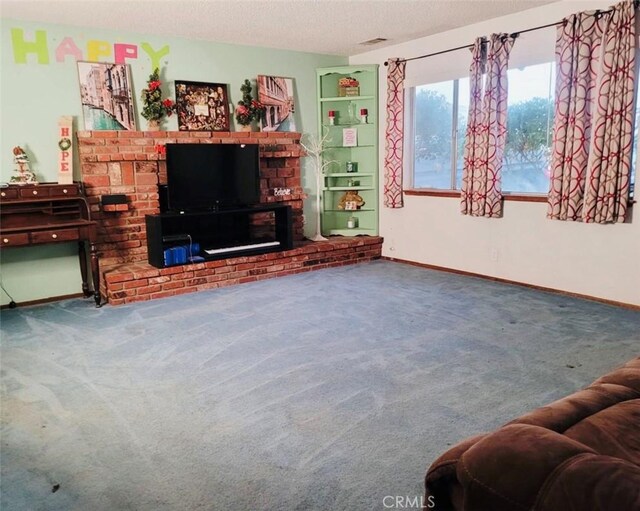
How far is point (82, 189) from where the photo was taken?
4.63 m

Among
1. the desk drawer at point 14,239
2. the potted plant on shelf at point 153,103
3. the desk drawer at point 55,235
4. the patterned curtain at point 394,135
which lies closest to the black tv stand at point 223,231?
the desk drawer at point 55,235

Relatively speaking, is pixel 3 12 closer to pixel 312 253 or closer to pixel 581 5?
pixel 312 253

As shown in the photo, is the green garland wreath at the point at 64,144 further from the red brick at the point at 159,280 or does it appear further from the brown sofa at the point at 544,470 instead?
the brown sofa at the point at 544,470

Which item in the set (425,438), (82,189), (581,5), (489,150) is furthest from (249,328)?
(581,5)

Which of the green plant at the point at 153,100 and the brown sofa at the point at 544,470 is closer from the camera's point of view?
the brown sofa at the point at 544,470

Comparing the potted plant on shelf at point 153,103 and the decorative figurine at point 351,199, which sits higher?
the potted plant on shelf at point 153,103

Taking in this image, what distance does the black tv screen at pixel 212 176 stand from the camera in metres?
4.87

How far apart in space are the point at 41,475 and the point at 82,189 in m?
3.18

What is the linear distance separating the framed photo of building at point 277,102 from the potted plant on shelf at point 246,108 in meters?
0.16

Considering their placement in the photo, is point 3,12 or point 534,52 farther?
point 534,52

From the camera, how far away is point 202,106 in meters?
5.26

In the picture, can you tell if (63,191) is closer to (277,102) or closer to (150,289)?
(150,289)

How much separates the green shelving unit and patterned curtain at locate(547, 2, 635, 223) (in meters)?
2.33

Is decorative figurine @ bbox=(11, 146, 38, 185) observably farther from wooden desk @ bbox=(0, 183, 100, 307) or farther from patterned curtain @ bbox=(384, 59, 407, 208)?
patterned curtain @ bbox=(384, 59, 407, 208)
